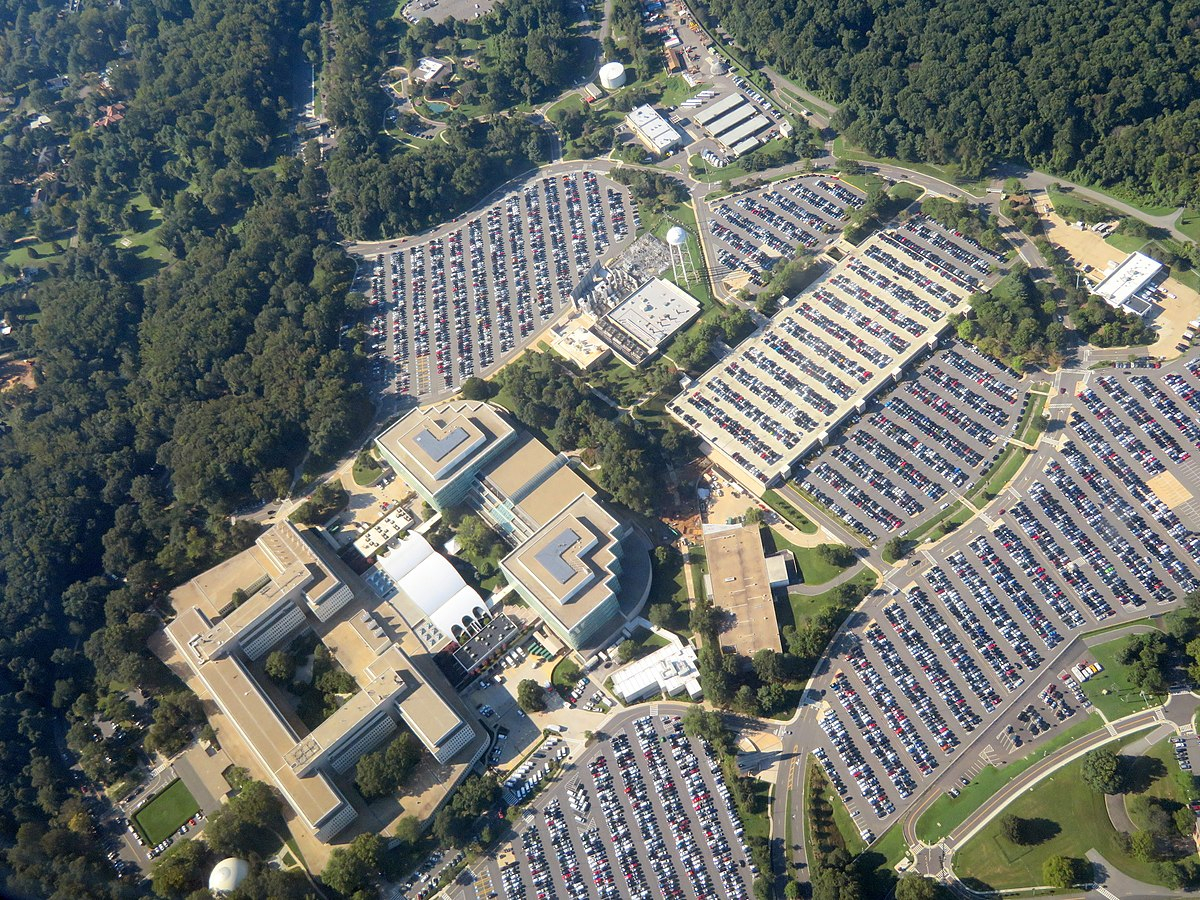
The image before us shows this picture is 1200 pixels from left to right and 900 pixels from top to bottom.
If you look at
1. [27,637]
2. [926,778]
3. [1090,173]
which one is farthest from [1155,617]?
[27,637]

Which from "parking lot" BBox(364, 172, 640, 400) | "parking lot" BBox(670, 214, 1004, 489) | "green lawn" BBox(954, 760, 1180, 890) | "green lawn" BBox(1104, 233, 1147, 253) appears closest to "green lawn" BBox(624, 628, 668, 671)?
"parking lot" BBox(670, 214, 1004, 489)

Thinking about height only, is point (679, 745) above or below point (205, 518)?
below

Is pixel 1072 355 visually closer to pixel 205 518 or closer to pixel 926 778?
pixel 926 778

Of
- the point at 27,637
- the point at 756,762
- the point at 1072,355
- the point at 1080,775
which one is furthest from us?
the point at 1072,355

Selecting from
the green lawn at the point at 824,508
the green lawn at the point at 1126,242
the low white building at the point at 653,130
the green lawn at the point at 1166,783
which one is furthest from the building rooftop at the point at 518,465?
the green lawn at the point at 1126,242

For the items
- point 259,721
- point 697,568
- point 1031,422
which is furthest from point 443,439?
point 1031,422

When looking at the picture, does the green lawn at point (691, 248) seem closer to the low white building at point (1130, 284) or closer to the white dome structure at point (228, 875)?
the low white building at point (1130, 284)

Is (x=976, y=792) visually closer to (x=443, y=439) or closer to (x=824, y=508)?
(x=824, y=508)
